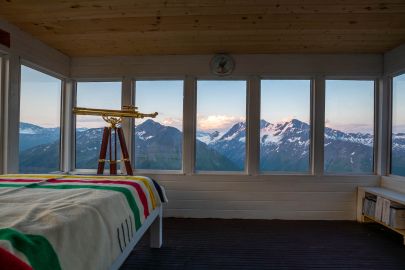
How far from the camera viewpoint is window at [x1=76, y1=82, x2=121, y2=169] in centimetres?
387

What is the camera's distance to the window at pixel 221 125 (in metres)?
3.75

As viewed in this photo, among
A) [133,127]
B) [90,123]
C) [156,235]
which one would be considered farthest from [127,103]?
[156,235]

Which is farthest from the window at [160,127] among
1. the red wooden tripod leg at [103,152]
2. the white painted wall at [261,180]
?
the red wooden tripod leg at [103,152]

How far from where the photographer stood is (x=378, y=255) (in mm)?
2529

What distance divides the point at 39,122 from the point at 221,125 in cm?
234

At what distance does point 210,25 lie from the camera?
2898mm

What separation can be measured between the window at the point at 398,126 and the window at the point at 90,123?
3.71m

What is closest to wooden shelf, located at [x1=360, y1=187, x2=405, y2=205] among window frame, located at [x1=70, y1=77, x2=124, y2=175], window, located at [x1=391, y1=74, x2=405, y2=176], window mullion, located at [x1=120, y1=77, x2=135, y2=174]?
window, located at [x1=391, y1=74, x2=405, y2=176]

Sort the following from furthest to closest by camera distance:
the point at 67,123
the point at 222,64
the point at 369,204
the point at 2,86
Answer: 1. the point at 67,123
2. the point at 222,64
3. the point at 369,204
4. the point at 2,86

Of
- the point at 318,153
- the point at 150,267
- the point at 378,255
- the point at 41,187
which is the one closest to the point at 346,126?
the point at 318,153

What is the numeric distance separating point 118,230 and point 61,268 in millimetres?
499

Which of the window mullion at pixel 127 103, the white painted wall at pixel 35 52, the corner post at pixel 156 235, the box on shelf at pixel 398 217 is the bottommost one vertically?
the corner post at pixel 156 235

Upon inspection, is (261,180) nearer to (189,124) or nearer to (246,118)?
(246,118)

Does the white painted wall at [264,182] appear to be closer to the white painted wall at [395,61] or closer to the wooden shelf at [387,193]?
the white painted wall at [395,61]
